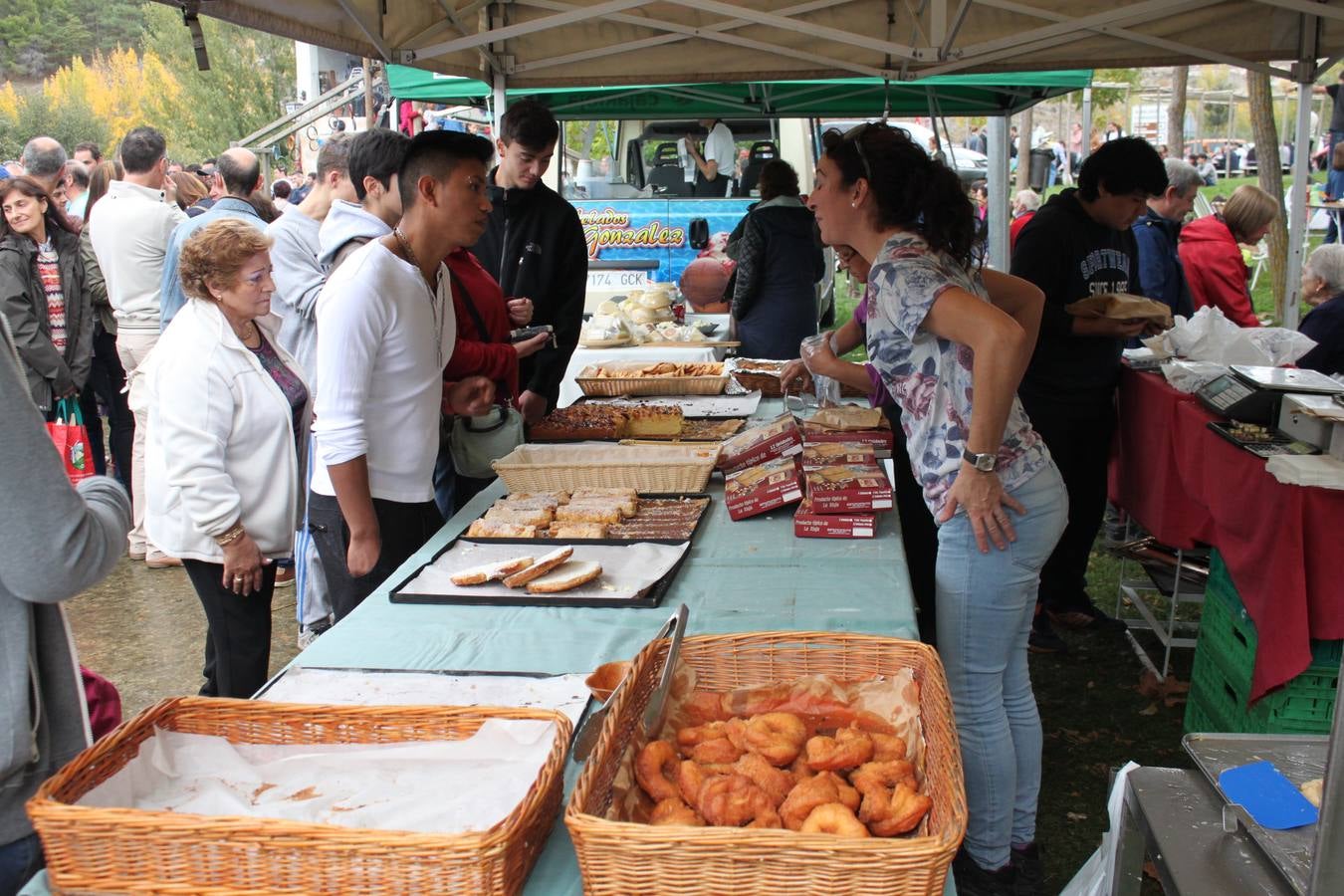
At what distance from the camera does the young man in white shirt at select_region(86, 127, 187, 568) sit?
547 centimetres

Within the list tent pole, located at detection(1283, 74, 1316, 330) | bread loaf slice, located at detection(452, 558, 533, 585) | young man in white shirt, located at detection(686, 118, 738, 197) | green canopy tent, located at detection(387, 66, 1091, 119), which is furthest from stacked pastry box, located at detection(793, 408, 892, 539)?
young man in white shirt, located at detection(686, 118, 738, 197)

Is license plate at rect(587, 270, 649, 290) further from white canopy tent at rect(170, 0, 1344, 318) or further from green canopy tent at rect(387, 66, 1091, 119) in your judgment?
white canopy tent at rect(170, 0, 1344, 318)

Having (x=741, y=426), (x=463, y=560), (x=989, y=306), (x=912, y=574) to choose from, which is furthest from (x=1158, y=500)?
(x=463, y=560)

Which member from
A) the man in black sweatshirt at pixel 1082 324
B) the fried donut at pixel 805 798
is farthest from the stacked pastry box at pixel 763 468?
the fried donut at pixel 805 798

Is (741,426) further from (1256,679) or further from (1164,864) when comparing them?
(1164,864)

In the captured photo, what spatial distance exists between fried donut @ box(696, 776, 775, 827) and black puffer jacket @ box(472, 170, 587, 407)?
9.59 ft

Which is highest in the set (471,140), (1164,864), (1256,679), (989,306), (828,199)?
(471,140)

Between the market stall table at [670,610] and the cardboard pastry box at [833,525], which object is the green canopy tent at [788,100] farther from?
the market stall table at [670,610]

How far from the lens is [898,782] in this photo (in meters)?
1.42

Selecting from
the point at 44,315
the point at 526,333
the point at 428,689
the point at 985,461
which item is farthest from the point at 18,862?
the point at 44,315

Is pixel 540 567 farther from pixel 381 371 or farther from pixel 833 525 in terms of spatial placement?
pixel 833 525

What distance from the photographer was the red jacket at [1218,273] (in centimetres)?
595

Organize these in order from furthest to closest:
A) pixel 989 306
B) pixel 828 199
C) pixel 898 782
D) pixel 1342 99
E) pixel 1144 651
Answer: pixel 1342 99 → pixel 1144 651 → pixel 828 199 → pixel 989 306 → pixel 898 782

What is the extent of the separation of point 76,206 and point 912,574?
654 cm
